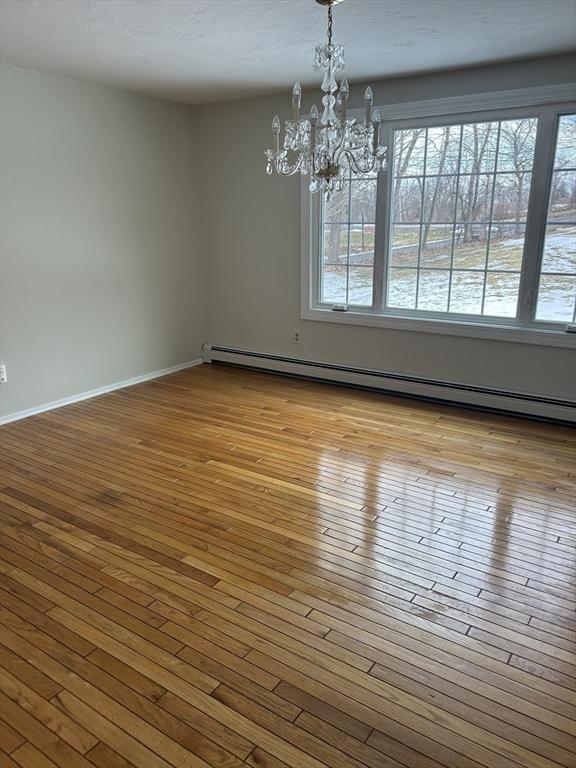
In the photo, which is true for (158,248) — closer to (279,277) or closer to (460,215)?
(279,277)

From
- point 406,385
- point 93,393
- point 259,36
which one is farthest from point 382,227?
point 93,393

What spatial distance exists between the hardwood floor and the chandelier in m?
1.72

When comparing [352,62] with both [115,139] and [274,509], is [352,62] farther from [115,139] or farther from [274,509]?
[274,509]

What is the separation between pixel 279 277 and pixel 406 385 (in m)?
1.58

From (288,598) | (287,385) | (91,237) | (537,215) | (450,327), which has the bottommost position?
(288,598)

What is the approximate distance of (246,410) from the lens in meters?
4.49

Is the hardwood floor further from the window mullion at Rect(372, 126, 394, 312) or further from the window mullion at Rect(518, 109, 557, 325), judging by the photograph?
the window mullion at Rect(372, 126, 394, 312)

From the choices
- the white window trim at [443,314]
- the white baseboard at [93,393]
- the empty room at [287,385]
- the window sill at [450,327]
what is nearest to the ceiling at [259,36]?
the empty room at [287,385]

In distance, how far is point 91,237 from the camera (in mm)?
4660

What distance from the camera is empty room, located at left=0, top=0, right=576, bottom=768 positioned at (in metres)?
1.85

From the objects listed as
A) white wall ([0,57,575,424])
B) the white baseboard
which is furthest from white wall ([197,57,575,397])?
the white baseboard

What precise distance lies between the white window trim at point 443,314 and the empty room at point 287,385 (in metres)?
0.02

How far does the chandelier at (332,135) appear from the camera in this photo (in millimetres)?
2490

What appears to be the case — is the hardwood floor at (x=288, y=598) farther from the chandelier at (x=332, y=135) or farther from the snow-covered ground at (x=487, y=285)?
the chandelier at (x=332, y=135)
